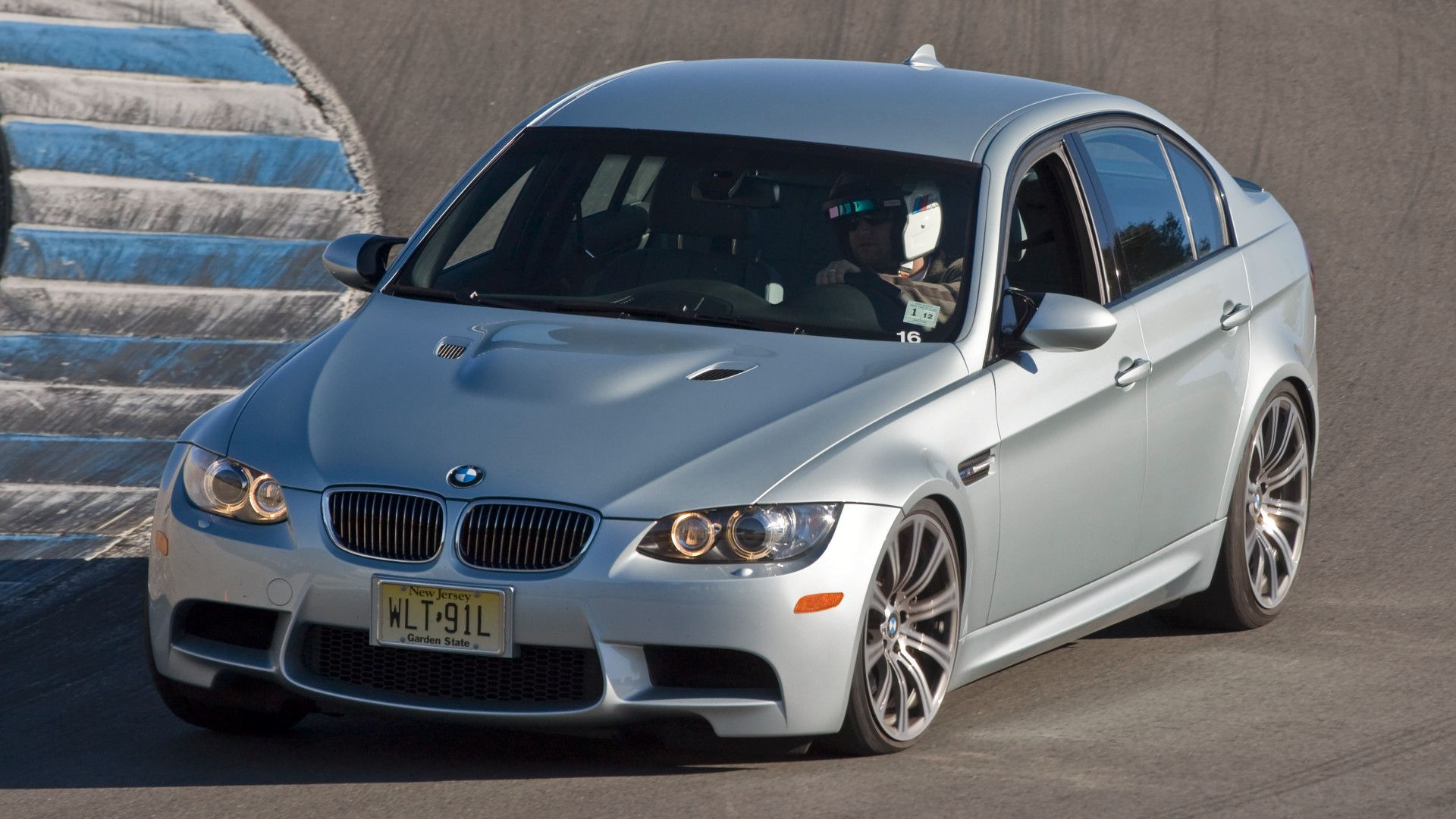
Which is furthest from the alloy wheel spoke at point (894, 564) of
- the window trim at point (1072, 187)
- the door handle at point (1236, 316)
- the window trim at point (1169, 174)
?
the door handle at point (1236, 316)

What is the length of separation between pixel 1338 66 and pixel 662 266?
10.3 meters

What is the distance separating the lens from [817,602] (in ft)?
18.0

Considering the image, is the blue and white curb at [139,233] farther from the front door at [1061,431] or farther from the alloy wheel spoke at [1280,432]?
the alloy wheel spoke at [1280,432]

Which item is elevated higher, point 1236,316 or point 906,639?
point 1236,316

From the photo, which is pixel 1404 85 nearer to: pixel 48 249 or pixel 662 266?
pixel 48 249

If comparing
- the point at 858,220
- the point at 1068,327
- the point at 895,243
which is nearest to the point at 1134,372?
the point at 1068,327

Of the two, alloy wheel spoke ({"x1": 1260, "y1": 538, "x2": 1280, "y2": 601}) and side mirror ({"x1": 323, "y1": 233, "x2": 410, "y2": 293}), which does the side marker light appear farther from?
alloy wheel spoke ({"x1": 1260, "y1": 538, "x2": 1280, "y2": 601})

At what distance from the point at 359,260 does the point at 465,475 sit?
5.93 feet

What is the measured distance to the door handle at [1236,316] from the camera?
24.6 ft

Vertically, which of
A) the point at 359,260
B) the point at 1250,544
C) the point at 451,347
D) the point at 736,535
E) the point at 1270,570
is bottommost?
the point at 1270,570

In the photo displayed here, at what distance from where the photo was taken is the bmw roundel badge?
5.54 meters

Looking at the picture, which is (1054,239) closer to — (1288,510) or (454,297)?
(1288,510)

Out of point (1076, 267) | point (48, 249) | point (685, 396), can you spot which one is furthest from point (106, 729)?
point (48, 249)

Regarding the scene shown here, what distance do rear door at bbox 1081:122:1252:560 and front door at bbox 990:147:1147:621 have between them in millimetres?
128
